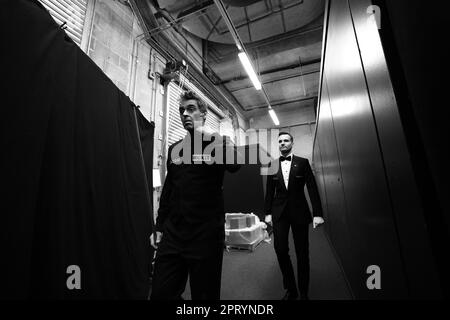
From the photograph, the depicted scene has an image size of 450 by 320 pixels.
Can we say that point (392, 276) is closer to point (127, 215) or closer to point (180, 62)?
point (127, 215)

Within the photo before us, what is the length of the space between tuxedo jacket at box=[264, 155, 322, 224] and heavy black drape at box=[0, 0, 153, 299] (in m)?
1.54

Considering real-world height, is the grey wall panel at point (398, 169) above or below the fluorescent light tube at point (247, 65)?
below

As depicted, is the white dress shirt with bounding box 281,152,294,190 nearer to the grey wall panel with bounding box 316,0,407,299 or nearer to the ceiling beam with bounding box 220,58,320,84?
the grey wall panel with bounding box 316,0,407,299

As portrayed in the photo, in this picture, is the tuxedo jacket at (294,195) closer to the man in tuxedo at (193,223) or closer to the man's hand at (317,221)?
the man's hand at (317,221)

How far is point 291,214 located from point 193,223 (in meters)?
1.20

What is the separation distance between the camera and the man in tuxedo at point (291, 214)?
6.36 feet

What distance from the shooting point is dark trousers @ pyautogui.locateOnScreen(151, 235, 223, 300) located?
114 cm

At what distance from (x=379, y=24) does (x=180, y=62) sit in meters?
3.96

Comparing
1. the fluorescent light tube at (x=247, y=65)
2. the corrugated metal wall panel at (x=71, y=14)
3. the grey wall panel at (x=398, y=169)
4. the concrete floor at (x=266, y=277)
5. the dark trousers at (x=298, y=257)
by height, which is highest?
→ the fluorescent light tube at (x=247, y=65)

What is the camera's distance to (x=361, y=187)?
1.13 meters

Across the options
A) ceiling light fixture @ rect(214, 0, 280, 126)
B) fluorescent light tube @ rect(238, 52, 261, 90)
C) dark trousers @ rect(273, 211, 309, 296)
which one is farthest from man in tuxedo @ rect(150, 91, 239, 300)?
fluorescent light tube @ rect(238, 52, 261, 90)

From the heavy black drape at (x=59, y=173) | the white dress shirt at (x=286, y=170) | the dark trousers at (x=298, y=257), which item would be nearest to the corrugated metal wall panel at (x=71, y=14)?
the heavy black drape at (x=59, y=173)
